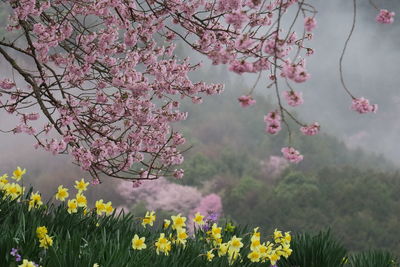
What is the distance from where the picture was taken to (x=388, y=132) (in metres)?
27.6

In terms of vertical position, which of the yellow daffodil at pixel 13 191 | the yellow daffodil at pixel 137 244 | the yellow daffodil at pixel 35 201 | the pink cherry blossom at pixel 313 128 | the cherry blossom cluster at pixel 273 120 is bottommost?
the yellow daffodil at pixel 137 244

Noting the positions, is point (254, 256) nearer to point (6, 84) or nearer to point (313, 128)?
point (313, 128)

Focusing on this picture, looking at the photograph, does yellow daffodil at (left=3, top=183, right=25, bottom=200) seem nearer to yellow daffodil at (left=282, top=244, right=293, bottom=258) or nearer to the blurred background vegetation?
yellow daffodil at (left=282, top=244, right=293, bottom=258)

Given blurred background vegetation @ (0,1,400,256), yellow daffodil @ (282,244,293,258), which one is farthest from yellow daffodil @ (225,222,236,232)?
blurred background vegetation @ (0,1,400,256)

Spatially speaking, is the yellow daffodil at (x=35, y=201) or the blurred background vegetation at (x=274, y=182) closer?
the yellow daffodil at (x=35, y=201)

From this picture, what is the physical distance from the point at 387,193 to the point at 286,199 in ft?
10.7

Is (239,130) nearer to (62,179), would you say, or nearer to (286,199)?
(286,199)

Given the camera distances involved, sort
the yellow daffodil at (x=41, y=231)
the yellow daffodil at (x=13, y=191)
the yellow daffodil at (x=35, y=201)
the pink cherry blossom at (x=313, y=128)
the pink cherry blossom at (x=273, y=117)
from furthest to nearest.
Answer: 1. the yellow daffodil at (x=13, y=191)
2. the yellow daffodil at (x=35, y=201)
3. the pink cherry blossom at (x=313, y=128)
4. the yellow daffodil at (x=41, y=231)
5. the pink cherry blossom at (x=273, y=117)

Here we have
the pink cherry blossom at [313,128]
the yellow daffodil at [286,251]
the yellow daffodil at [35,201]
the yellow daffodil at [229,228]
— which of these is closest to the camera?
the pink cherry blossom at [313,128]

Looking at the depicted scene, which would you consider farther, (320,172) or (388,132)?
(388,132)

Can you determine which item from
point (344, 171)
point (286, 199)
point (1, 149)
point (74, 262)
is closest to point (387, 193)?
point (344, 171)

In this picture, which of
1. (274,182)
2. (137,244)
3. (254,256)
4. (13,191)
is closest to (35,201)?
(13,191)

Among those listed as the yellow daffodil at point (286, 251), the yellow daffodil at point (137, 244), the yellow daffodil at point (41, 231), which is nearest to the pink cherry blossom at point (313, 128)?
the yellow daffodil at point (286, 251)

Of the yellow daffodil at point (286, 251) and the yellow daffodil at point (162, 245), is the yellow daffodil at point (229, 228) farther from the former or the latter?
the yellow daffodil at point (162, 245)
